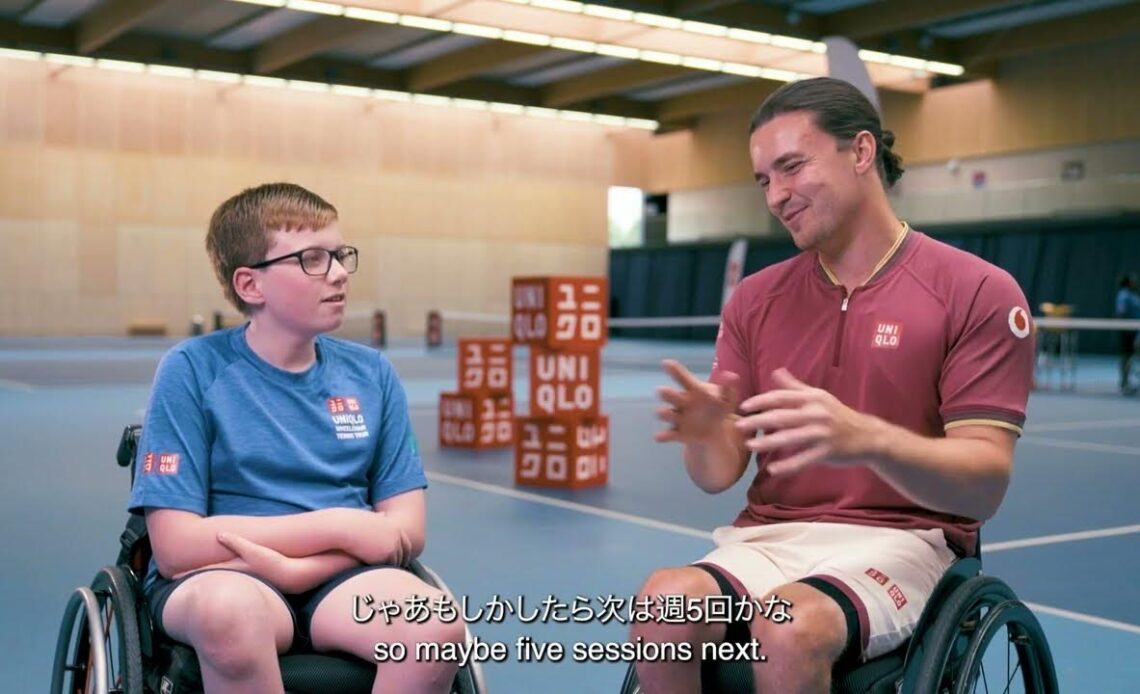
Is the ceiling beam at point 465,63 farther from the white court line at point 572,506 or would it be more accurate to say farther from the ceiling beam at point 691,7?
the white court line at point 572,506

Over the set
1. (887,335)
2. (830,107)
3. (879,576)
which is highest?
(830,107)

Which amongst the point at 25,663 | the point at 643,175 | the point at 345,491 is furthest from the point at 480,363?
the point at 643,175

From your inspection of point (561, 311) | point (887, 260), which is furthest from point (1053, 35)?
point (887, 260)

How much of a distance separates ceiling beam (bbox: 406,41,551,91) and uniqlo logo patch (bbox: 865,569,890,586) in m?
22.2

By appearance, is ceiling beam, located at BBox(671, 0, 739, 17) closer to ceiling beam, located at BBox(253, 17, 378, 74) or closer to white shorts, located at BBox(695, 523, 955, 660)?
ceiling beam, located at BBox(253, 17, 378, 74)

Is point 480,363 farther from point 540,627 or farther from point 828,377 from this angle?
point 828,377

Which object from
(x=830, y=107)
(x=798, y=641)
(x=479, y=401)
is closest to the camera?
(x=798, y=641)

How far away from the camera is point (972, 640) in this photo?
1.84 meters

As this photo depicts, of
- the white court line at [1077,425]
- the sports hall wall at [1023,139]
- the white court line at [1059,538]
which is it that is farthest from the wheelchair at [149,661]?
the sports hall wall at [1023,139]

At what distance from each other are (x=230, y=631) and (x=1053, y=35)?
881 inches

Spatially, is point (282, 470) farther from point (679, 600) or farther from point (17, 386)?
point (17, 386)

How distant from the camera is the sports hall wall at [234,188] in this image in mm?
26203

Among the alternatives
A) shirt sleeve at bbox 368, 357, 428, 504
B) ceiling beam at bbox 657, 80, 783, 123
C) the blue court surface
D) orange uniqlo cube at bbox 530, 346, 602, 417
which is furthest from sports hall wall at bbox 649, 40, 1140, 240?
shirt sleeve at bbox 368, 357, 428, 504

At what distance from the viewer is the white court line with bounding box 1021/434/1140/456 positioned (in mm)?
8867
